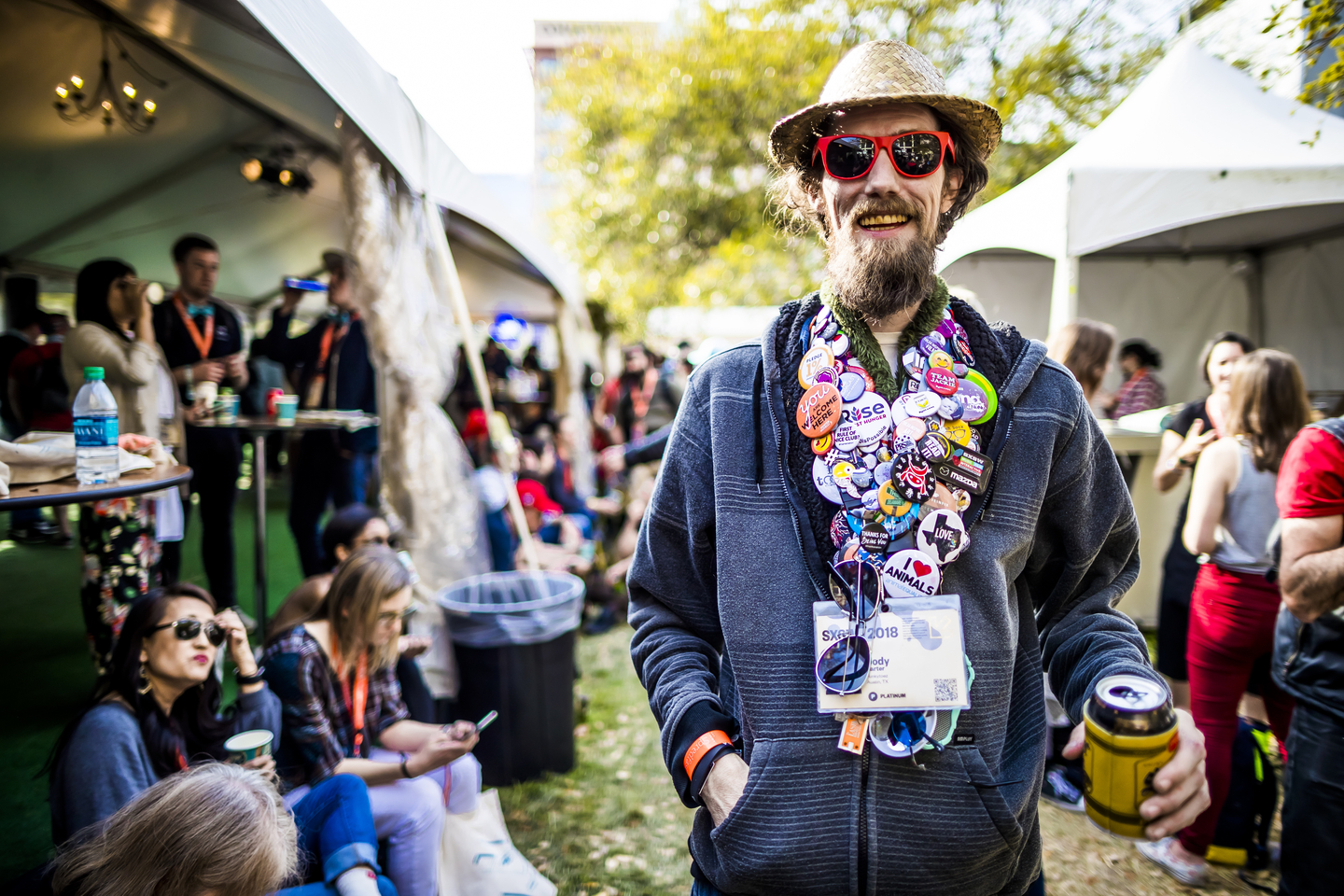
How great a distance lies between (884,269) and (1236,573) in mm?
2491

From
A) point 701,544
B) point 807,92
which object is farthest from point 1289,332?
point 701,544

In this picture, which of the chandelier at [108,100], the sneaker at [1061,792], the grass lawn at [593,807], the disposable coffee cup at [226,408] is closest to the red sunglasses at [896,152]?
the grass lawn at [593,807]

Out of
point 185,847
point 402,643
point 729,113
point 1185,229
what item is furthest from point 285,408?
point 729,113

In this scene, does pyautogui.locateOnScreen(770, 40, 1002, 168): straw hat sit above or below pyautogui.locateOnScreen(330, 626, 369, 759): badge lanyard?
above

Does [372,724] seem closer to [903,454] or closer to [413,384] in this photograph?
[413,384]

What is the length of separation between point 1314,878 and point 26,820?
13.0ft

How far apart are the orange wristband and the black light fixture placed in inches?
245

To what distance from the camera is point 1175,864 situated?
2797 millimetres

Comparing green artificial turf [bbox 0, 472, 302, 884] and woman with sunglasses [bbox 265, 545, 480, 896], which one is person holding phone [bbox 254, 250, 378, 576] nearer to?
green artificial turf [bbox 0, 472, 302, 884]

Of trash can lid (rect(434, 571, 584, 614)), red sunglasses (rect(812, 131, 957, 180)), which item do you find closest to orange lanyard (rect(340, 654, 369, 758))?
trash can lid (rect(434, 571, 584, 614))

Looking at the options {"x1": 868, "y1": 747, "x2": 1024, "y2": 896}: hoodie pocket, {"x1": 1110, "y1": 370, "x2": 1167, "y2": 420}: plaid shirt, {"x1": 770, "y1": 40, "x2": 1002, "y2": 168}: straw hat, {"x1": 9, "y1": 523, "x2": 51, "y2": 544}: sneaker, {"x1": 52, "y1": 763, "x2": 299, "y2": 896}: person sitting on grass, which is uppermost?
{"x1": 770, "y1": 40, "x2": 1002, "y2": 168}: straw hat

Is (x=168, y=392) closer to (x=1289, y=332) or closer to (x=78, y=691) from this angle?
(x=78, y=691)

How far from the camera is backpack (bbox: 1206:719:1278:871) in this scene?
2789 millimetres

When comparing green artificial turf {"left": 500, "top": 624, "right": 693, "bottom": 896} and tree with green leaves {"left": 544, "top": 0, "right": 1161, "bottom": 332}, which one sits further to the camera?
tree with green leaves {"left": 544, "top": 0, "right": 1161, "bottom": 332}
